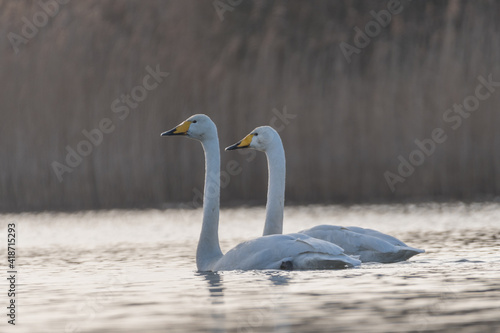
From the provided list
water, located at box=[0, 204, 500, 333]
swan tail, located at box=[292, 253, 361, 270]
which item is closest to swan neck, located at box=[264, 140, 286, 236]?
water, located at box=[0, 204, 500, 333]

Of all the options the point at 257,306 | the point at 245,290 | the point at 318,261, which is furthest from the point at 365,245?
the point at 257,306

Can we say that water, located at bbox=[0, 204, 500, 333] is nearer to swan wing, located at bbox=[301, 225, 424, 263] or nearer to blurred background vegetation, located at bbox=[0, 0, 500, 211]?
swan wing, located at bbox=[301, 225, 424, 263]

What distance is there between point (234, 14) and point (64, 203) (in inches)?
377

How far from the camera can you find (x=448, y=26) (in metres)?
19.7

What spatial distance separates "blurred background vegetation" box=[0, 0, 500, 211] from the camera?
18.4m

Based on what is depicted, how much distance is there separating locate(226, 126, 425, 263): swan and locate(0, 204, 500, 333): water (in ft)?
0.70

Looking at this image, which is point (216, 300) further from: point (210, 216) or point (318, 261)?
point (210, 216)

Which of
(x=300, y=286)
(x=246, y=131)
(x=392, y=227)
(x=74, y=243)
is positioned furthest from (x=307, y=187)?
(x=300, y=286)

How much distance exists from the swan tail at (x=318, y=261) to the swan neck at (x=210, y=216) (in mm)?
1210

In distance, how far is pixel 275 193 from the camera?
1057cm

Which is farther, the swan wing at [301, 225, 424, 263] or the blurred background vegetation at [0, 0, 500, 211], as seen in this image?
the blurred background vegetation at [0, 0, 500, 211]

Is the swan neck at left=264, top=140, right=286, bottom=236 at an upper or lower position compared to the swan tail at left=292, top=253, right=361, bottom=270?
upper

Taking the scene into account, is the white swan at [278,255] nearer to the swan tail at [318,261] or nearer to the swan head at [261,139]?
the swan tail at [318,261]

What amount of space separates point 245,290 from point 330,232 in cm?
238
